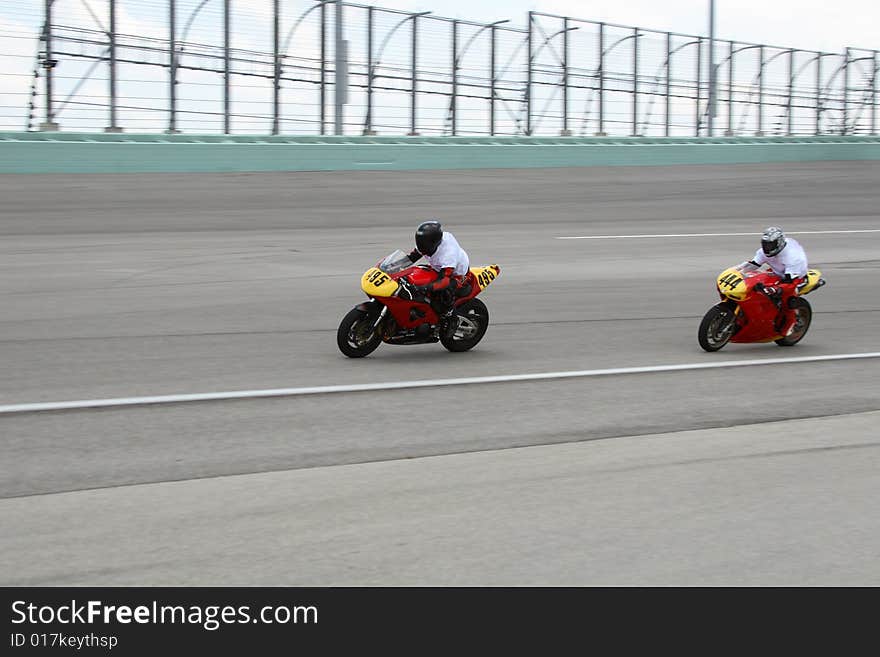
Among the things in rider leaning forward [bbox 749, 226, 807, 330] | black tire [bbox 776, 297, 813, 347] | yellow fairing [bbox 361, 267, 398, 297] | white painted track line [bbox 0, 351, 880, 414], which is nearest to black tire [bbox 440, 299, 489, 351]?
yellow fairing [bbox 361, 267, 398, 297]

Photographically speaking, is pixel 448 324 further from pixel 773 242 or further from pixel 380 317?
pixel 773 242

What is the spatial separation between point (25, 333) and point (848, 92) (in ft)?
129

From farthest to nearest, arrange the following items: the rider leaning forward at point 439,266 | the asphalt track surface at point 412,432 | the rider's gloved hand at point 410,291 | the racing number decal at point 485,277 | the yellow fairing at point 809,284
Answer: the yellow fairing at point 809,284, the racing number decal at point 485,277, the rider leaning forward at point 439,266, the rider's gloved hand at point 410,291, the asphalt track surface at point 412,432

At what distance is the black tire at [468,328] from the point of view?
11.4m

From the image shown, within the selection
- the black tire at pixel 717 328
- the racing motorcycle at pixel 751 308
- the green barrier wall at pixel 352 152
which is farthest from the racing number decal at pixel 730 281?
the green barrier wall at pixel 352 152

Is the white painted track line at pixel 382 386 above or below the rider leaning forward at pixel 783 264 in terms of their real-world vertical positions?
below

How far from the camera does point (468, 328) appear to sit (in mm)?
11414

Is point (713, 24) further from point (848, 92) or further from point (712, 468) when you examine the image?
point (712, 468)

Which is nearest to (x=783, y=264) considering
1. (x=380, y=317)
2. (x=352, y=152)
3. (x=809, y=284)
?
(x=809, y=284)

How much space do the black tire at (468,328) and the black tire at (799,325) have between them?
10.4 feet

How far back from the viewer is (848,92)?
44844mm

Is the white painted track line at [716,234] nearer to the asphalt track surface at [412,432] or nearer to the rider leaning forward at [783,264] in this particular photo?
the asphalt track surface at [412,432]

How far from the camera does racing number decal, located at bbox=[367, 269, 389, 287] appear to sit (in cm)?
1056
